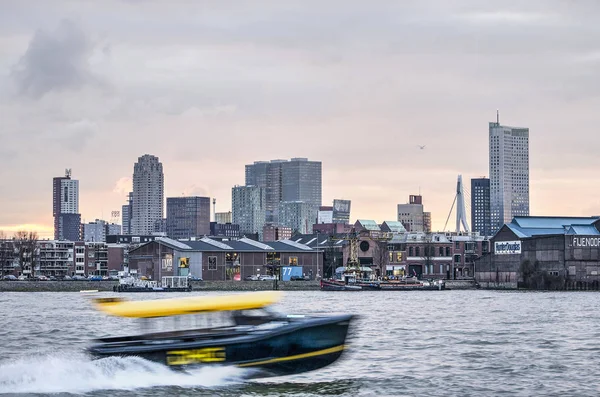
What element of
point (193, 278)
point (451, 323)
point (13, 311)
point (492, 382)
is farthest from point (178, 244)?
point (492, 382)

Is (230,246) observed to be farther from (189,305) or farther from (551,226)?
(189,305)

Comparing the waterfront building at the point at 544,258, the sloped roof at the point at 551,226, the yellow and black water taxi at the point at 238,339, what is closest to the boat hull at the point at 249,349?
the yellow and black water taxi at the point at 238,339

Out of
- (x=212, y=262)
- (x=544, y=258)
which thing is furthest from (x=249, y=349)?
(x=212, y=262)

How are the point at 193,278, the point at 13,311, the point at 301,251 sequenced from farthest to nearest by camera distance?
the point at 301,251 < the point at 193,278 < the point at 13,311

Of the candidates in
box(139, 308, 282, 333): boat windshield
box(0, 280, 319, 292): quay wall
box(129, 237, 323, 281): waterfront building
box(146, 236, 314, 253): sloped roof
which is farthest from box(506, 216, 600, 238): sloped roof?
box(139, 308, 282, 333): boat windshield

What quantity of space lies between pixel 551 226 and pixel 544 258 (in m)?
20.8

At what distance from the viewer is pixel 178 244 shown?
587 ft

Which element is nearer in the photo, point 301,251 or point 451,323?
point 451,323

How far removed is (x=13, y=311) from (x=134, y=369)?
57.0m

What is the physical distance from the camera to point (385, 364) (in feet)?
164

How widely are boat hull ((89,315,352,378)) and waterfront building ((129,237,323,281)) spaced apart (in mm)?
134640

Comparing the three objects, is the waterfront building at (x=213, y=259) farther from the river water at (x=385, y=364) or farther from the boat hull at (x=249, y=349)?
the boat hull at (x=249, y=349)

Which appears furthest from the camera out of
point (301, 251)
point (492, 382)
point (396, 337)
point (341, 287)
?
point (301, 251)

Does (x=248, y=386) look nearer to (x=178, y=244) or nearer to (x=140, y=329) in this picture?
(x=140, y=329)
